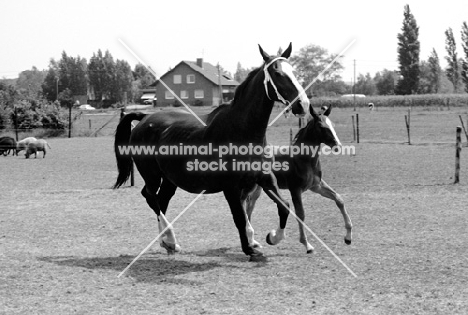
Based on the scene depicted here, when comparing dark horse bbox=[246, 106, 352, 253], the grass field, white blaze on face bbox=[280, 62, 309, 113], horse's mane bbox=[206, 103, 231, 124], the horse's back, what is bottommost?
the grass field

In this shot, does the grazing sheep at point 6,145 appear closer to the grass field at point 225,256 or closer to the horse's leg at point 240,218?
the grass field at point 225,256

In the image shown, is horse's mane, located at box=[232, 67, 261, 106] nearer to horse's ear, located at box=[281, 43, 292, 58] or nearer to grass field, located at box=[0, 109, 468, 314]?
horse's ear, located at box=[281, 43, 292, 58]

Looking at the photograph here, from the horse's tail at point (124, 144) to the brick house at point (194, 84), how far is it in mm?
55447

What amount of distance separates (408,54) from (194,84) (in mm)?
33608

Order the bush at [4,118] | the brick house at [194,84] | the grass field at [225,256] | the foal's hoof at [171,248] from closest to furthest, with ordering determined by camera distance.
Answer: the grass field at [225,256], the foal's hoof at [171,248], the bush at [4,118], the brick house at [194,84]

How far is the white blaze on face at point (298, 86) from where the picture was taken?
20.4 feet

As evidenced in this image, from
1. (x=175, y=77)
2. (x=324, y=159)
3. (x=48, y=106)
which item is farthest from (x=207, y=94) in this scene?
(x=324, y=159)

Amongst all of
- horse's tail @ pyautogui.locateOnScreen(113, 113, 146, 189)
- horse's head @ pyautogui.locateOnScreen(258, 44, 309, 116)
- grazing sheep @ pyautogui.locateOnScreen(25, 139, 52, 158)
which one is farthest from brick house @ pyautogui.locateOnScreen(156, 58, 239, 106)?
horse's head @ pyautogui.locateOnScreen(258, 44, 309, 116)

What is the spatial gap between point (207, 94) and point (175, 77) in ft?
22.4

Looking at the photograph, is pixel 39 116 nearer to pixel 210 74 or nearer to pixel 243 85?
pixel 210 74

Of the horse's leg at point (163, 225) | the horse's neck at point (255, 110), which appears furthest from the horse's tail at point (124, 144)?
the horse's neck at point (255, 110)

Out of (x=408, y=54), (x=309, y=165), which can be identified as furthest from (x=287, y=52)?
(x=408, y=54)

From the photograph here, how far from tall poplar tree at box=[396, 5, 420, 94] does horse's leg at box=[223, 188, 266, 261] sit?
259 feet

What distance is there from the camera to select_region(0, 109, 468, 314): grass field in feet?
17.9
